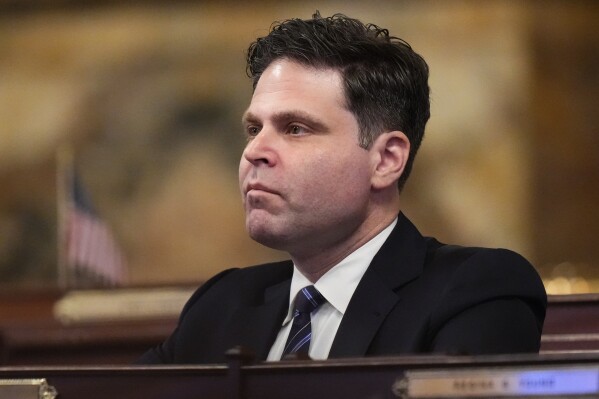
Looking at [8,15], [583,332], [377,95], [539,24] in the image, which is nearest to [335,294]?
[377,95]

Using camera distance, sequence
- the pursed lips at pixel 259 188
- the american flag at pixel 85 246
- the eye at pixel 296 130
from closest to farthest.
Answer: the pursed lips at pixel 259 188
the eye at pixel 296 130
the american flag at pixel 85 246

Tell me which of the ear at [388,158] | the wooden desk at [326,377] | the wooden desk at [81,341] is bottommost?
the wooden desk at [81,341]

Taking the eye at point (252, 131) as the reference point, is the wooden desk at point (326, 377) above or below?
below

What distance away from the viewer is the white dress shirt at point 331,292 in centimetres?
333

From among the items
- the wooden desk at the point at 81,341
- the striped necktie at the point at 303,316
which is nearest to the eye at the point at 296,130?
the striped necktie at the point at 303,316

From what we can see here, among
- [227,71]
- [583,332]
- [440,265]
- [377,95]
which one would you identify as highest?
[227,71]

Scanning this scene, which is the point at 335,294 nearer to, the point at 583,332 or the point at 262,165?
the point at 262,165

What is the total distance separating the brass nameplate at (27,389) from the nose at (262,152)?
1.04 metres

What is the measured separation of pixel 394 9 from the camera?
961cm

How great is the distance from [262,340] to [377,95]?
0.87m

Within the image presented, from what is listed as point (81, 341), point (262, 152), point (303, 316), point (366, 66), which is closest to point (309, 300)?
point (303, 316)

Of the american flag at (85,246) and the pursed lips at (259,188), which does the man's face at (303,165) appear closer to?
the pursed lips at (259,188)

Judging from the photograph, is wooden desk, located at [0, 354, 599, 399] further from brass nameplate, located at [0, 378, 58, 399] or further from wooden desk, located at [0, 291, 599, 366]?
wooden desk, located at [0, 291, 599, 366]

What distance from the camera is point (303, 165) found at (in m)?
3.36
